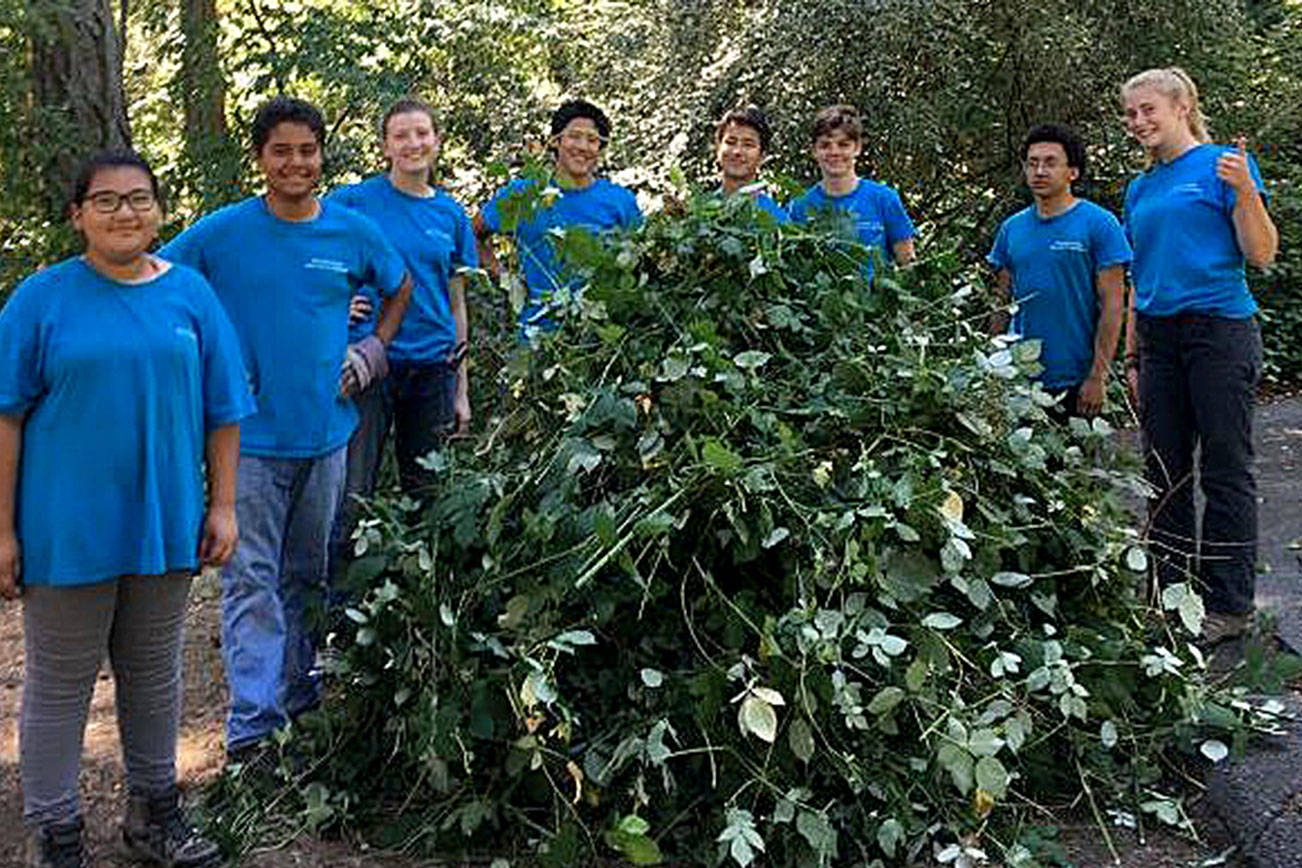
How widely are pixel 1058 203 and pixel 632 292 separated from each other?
1783 mm

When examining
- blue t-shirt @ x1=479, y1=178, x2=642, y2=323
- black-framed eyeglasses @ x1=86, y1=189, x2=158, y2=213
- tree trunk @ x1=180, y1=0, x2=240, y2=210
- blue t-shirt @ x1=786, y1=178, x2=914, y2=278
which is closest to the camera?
black-framed eyeglasses @ x1=86, y1=189, x2=158, y2=213

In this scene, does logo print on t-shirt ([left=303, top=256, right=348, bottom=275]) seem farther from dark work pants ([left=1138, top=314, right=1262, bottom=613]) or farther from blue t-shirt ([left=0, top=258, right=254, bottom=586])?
dark work pants ([left=1138, top=314, right=1262, bottom=613])

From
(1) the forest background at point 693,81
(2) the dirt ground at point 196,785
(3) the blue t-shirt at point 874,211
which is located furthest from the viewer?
(1) the forest background at point 693,81

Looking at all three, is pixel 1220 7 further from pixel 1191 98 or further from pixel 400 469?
pixel 400 469

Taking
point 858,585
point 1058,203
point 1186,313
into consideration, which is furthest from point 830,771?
point 1058,203

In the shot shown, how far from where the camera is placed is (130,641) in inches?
140

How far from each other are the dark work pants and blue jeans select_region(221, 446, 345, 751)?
8.44ft

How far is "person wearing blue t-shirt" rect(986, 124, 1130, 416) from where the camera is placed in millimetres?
5012

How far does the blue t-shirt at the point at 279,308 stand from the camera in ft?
13.3

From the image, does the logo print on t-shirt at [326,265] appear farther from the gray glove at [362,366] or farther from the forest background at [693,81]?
the forest background at [693,81]

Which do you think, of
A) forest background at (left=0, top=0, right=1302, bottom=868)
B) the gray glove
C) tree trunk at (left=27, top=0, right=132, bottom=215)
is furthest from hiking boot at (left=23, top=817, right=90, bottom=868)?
tree trunk at (left=27, top=0, right=132, bottom=215)

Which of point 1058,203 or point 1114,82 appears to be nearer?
point 1058,203

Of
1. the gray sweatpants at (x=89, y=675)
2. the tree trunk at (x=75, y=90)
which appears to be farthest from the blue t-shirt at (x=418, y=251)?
the tree trunk at (x=75, y=90)

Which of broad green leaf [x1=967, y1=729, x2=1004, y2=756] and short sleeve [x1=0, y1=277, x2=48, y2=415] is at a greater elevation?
short sleeve [x1=0, y1=277, x2=48, y2=415]
